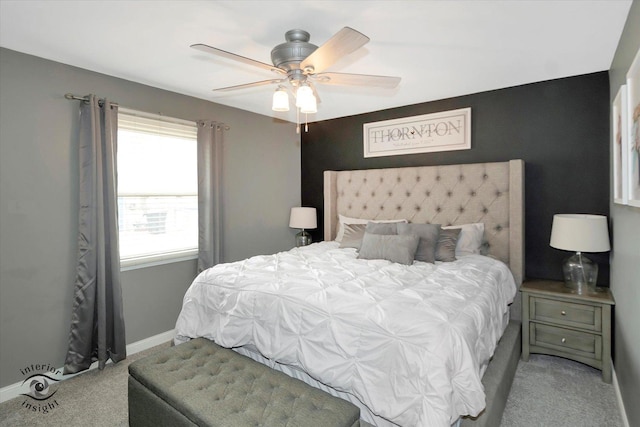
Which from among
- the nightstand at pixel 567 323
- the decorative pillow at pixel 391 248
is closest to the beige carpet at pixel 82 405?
the decorative pillow at pixel 391 248

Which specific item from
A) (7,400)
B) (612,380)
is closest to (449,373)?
(612,380)

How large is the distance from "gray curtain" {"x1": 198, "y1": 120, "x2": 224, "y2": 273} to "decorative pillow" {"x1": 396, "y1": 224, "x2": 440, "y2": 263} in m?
1.81

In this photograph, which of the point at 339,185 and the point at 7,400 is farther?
the point at 339,185

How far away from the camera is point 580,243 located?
245 centimetres

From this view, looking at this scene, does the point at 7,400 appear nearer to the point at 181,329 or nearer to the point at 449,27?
the point at 181,329

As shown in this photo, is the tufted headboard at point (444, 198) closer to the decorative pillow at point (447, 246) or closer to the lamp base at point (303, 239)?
the lamp base at point (303, 239)

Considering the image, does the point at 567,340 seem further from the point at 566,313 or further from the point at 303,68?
the point at 303,68

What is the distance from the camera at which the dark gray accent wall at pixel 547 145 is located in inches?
109

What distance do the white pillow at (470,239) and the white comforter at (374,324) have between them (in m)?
0.43

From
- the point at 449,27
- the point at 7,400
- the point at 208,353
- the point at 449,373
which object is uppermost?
the point at 449,27

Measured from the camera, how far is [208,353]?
196 centimetres

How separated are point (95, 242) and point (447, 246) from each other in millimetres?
2775

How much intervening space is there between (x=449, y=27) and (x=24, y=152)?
2876mm

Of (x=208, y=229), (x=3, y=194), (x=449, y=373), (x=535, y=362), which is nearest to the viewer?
(x=449, y=373)
